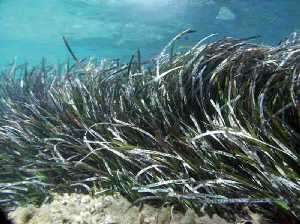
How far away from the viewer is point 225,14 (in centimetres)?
3162

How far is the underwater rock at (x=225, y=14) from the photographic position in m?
30.6

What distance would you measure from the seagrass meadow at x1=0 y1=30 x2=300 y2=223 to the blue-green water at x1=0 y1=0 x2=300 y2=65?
25963mm

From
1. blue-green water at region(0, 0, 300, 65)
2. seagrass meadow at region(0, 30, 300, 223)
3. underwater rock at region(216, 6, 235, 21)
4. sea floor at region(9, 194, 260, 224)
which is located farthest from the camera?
underwater rock at region(216, 6, 235, 21)

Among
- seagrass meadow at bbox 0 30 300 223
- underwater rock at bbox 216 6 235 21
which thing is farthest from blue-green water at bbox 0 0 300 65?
seagrass meadow at bbox 0 30 300 223

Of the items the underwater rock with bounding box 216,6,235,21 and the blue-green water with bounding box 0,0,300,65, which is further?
the underwater rock with bounding box 216,6,235,21

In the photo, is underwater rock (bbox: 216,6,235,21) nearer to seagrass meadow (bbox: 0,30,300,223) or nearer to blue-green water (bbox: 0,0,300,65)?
blue-green water (bbox: 0,0,300,65)

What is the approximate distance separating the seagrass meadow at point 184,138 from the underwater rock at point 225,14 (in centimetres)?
2730

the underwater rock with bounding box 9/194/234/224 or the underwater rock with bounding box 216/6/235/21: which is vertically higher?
the underwater rock with bounding box 9/194/234/224

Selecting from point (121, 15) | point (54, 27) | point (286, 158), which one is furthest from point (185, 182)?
point (54, 27)

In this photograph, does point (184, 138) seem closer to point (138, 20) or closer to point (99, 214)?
point (99, 214)

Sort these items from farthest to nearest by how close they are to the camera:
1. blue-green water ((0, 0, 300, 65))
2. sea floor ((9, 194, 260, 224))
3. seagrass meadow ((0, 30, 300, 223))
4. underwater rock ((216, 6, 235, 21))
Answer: underwater rock ((216, 6, 235, 21)), blue-green water ((0, 0, 300, 65)), sea floor ((9, 194, 260, 224)), seagrass meadow ((0, 30, 300, 223))

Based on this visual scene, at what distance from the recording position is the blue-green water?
99.3 feet

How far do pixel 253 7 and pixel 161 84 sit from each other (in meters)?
27.7

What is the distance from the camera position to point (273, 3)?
2778 centimetres
